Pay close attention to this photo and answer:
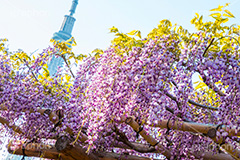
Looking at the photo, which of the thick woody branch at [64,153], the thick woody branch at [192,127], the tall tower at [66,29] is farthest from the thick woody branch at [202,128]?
the tall tower at [66,29]

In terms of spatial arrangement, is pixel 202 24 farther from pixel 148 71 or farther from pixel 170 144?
pixel 170 144

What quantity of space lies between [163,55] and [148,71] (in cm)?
29

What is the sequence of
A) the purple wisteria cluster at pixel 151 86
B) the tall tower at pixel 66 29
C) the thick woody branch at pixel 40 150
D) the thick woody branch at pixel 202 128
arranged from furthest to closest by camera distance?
the tall tower at pixel 66 29, the thick woody branch at pixel 40 150, the thick woody branch at pixel 202 128, the purple wisteria cluster at pixel 151 86

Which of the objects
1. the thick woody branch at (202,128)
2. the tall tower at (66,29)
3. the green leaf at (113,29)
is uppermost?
the tall tower at (66,29)

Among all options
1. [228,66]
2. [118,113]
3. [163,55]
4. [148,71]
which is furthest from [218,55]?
[118,113]

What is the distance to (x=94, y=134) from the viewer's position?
119 inches

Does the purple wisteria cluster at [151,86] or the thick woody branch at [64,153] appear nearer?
the purple wisteria cluster at [151,86]

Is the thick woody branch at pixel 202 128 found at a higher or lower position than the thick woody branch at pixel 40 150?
higher

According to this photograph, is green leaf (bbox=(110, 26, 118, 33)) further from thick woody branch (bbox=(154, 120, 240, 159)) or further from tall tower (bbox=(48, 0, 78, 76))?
tall tower (bbox=(48, 0, 78, 76))

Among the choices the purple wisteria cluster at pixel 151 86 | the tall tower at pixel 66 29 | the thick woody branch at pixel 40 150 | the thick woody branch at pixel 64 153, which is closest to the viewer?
the purple wisteria cluster at pixel 151 86

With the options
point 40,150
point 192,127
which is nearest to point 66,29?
point 40,150

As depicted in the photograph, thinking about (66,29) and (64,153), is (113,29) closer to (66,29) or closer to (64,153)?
(64,153)

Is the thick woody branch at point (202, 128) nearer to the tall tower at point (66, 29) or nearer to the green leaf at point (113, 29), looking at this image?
the green leaf at point (113, 29)

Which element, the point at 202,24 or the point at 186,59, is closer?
the point at 186,59
